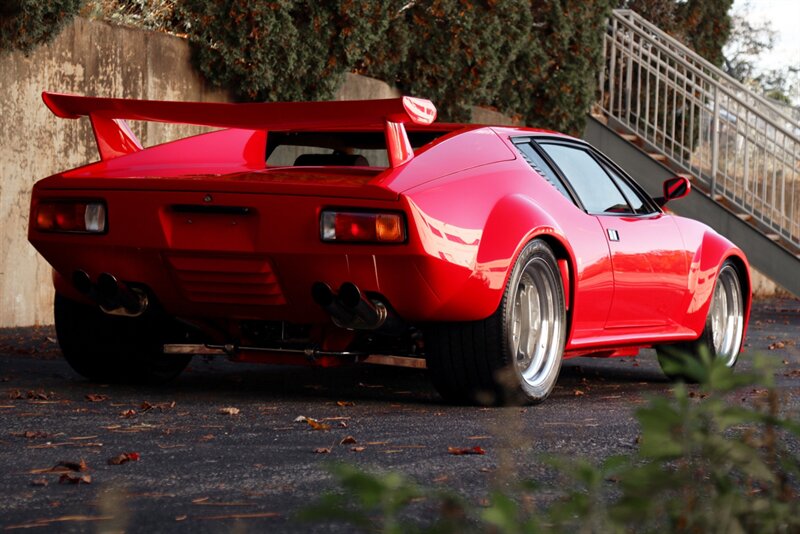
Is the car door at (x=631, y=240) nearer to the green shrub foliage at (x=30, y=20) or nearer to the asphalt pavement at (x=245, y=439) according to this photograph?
the asphalt pavement at (x=245, y=439)

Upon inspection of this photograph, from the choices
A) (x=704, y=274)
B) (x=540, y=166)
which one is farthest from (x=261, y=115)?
(x=704, y=274)

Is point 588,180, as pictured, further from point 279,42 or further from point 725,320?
point 279,42

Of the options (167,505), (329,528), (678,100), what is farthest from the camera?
(678,100)

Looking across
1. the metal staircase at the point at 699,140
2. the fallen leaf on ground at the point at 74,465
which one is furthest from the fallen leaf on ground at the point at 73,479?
the metal staircase at the point at 699,140

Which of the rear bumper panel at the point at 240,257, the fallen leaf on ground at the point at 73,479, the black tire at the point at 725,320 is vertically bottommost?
the black tire at the point at 725,320

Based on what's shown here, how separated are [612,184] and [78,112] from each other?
9.01 feet

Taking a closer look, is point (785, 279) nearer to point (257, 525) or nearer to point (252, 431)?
point (252, 431)

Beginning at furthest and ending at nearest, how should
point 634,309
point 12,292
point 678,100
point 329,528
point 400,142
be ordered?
point 678,100 < point 12,292 < point 634,309 < point 400,142 < point 329,528

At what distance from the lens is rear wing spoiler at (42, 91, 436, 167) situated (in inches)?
212

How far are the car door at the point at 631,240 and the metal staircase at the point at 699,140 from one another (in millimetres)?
7088

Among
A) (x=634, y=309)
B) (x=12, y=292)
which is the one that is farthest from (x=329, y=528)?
(x=12, y=292)

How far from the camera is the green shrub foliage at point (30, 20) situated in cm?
894

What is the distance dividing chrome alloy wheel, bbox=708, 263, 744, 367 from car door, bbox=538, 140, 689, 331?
780 millimetres

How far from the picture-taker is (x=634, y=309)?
275 inches
